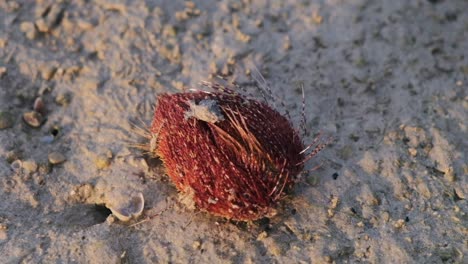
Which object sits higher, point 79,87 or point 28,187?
point 79,87

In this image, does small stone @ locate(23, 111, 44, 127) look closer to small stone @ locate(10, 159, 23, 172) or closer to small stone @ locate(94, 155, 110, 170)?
small stone @ locate(10, 159, 23, 172)

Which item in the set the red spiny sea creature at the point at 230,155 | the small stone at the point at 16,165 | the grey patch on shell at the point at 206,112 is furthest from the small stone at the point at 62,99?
the grey patch on shell at the point at 206,112

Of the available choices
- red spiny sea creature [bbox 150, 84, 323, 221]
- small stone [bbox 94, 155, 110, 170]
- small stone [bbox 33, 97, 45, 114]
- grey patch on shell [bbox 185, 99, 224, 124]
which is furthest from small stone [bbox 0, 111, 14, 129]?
grey patch on shell [bbox 185, 99, 224, 124]

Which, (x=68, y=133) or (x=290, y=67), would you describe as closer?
(x=68, y=133)

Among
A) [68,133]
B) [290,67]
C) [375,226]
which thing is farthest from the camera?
[290,67]

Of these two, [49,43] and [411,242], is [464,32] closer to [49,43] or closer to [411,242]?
[411,242]

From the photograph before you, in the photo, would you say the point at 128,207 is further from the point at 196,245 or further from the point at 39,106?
the point at 39,106

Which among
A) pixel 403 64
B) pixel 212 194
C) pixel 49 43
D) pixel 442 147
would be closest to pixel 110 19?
pixel 49 43

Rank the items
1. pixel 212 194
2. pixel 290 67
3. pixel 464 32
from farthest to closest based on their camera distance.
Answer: pixel 464 32 < pixel 290 67 < pixel 212 194

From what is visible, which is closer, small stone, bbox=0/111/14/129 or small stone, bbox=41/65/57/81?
small stone, bbox=0/111/14/129
